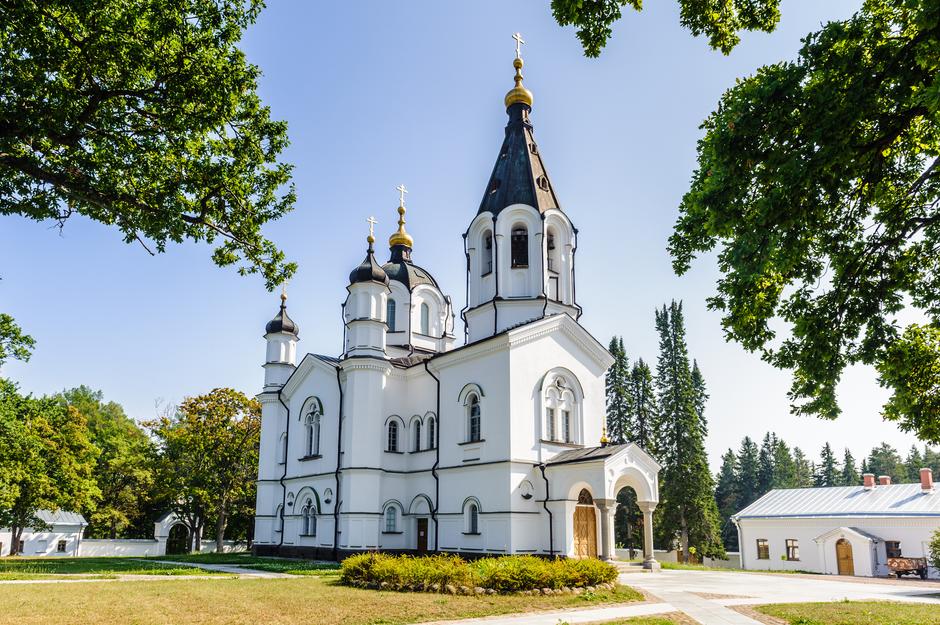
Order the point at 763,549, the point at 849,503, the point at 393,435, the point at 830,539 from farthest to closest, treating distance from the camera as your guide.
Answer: the point at 763,549
the point at 849,503
the point at 830,539
the point at 393,435

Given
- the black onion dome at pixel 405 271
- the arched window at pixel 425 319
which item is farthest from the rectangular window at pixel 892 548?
the black onion dome at pixel 405 271

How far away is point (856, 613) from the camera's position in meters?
11.8

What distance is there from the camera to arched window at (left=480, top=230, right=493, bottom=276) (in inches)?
990

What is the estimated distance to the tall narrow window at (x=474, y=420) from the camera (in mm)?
22625

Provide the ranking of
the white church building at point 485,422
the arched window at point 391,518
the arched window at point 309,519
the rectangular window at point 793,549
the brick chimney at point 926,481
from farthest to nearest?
the rectangular window at point 793,549
the brick chimney at point 926,481
the arched window at point 309,519
the arched window at point 391,518
the white church building at point 485,422

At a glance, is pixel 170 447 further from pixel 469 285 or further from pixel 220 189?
pixel 220 189

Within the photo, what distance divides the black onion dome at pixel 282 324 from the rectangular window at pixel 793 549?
81.5 ft

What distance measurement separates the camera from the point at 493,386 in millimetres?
22016

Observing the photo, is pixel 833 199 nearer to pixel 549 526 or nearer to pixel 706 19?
pixel 706 19

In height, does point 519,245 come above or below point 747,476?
above

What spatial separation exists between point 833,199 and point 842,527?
2811 cm

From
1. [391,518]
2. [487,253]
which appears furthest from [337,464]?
[487,253]

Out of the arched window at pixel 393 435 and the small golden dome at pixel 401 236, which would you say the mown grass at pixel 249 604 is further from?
the small golden dome at pixel 401 236

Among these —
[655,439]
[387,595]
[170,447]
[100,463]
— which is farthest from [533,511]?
[100,463]
